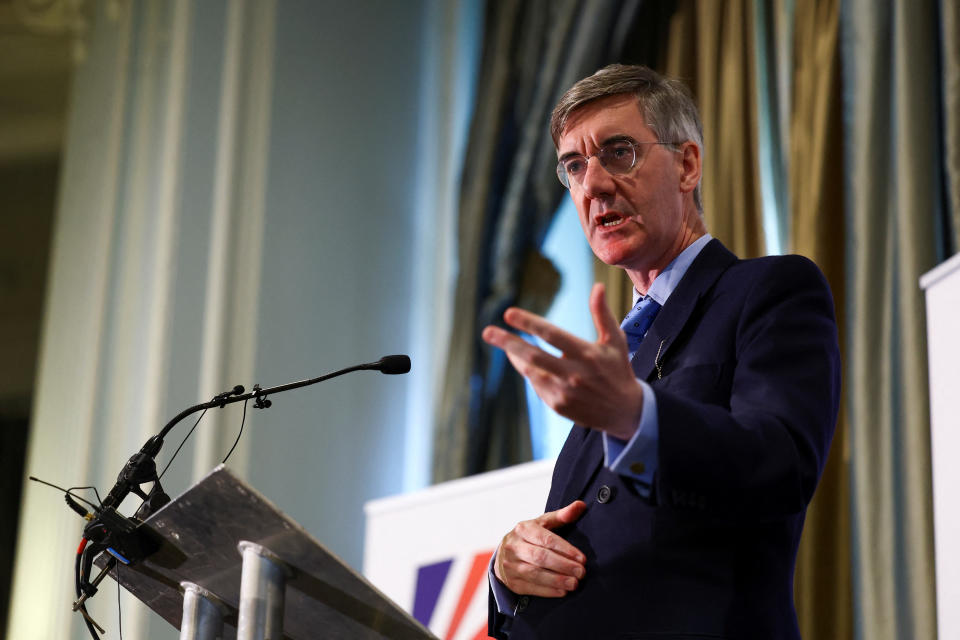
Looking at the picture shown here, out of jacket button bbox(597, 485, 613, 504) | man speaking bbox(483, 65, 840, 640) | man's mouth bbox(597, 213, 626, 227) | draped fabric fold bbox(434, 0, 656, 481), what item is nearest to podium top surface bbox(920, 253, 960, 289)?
man speaking bbox(483, 65, 840, 640)

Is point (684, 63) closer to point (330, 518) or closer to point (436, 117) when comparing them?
point (436, 117)

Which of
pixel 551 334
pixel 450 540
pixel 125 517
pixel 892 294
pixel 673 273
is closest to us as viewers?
pixel 551 334

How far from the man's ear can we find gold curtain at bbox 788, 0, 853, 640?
4.53ft

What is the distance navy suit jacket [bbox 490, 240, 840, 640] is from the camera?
128cm

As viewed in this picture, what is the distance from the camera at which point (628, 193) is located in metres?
1.94

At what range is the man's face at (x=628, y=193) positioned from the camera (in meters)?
1.90

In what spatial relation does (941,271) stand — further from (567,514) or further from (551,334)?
(551,334)

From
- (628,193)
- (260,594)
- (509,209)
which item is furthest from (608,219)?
(509,209)

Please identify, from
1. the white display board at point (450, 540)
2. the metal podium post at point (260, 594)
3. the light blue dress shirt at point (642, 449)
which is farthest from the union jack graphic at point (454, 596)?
the light blue dress shirt at point (642, 449)

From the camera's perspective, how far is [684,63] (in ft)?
13.6

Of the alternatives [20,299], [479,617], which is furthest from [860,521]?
[20,299]

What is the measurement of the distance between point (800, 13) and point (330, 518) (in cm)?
248

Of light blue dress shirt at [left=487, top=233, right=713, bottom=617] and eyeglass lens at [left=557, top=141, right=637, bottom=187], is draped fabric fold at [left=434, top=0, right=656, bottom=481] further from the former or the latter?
light blue dress shirt at [left=487, top=233, right=713, bottom=617]

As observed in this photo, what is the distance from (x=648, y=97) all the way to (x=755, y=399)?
31.3 inches
